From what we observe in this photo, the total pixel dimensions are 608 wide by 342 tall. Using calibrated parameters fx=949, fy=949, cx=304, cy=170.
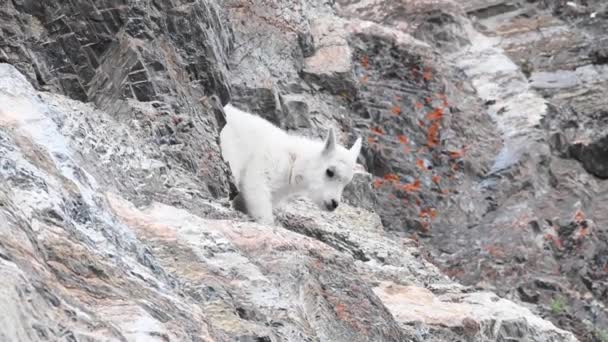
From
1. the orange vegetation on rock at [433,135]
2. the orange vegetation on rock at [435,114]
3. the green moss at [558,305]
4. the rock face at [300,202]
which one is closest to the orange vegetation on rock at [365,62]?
the rock face at [300,202]

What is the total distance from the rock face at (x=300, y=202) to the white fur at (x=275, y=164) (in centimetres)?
30

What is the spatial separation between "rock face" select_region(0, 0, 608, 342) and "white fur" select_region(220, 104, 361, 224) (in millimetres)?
296

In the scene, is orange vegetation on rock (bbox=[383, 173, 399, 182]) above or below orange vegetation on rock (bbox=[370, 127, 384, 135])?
below

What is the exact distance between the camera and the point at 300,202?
1048 centimetres

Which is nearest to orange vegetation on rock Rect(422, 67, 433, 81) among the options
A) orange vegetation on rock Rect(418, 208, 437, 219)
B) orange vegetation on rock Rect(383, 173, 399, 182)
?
orange vegetation on rock Rect(383, 173, 399, 182)

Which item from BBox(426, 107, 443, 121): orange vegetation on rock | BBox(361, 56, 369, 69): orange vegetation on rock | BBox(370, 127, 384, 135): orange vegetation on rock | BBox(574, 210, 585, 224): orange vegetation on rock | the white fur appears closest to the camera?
the white fur

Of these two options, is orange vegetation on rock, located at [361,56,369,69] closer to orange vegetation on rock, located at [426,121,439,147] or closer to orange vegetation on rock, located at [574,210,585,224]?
orange vegetation on rock, located at [426,121,439,147]

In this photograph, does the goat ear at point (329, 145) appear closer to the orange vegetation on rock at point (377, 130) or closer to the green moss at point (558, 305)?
the green moss at point (558, 305)

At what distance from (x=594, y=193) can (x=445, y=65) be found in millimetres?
3848

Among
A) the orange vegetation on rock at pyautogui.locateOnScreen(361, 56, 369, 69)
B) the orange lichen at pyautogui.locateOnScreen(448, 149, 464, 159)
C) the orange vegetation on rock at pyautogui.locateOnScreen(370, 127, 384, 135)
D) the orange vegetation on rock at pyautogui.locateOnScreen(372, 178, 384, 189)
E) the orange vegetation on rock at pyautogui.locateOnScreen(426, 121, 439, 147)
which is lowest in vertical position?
the orange lichen at pyautogui.locateOnScreen(448, 149, 464, 159)

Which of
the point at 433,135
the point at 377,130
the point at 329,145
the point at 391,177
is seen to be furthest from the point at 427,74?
the point at 329,145

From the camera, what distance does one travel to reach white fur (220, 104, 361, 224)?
9281 mm

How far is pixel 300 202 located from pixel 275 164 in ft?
3.46

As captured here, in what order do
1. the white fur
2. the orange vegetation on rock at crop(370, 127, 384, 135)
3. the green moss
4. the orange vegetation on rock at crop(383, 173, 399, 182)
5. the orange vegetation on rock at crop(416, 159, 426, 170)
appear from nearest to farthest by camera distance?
the white fur → the green moss → the orange vegetation on rock at crop(383, 173, 399, 182) → the orange vegetation on rock at crop(416, 159, 426, 170) → the orange vegetation on rock at crop(370, 127, 384, 135)
